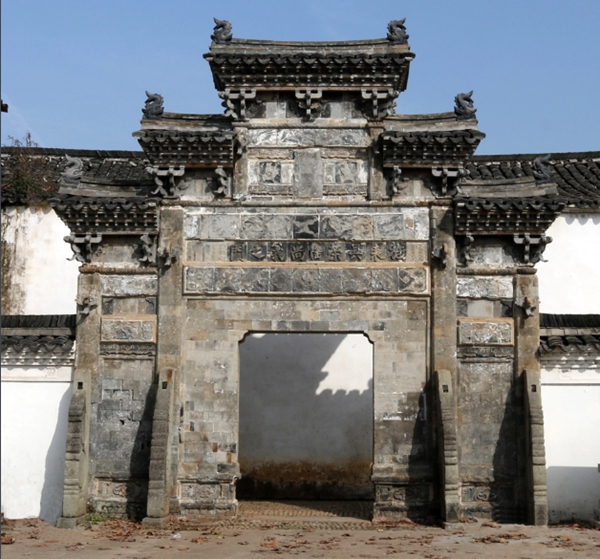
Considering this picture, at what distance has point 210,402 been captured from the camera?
48.9 feet

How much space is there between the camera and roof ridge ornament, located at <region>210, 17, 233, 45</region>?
1551cm

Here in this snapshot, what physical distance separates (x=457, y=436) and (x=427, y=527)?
160 cm

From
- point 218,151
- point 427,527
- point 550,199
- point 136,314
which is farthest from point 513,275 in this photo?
point 136,314

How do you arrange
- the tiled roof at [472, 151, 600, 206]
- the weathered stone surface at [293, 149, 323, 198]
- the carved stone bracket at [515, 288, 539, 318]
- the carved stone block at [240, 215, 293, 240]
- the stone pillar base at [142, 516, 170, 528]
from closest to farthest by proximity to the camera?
the stone pillar base at [142, 516, 170, 528] → the carved stone bracket at [515, 288, 539, 318] → the carved stone block at [240, 215, 293, 240] → the weathered stone surface at [293, 149, 323, 198] → the tiled roof at [472, 151, 600, 206]

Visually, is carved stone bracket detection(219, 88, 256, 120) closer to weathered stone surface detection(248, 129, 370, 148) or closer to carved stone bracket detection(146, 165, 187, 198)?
weathered stone surface detection(248, 129, 370, 148)

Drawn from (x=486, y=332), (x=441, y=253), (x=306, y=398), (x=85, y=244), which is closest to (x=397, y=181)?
(x=441, y=253)

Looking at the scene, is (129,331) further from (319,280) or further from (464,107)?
(464,107)

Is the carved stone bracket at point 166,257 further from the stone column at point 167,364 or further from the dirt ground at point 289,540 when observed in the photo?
the dirt ground at point 289,540

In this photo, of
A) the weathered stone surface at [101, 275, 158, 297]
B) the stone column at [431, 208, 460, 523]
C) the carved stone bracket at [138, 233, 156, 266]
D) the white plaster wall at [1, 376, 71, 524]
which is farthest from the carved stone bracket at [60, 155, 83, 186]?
the stone column at [431, 208, 460, 523]

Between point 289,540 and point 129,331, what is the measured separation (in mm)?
4617

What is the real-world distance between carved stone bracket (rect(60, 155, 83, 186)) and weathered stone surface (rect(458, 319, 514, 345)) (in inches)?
286

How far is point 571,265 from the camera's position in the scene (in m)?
21.5

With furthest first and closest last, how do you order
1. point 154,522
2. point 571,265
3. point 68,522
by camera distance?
point 571,265
point 68,522
point 154,522

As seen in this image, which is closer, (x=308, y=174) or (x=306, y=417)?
(x=308, y=174)
